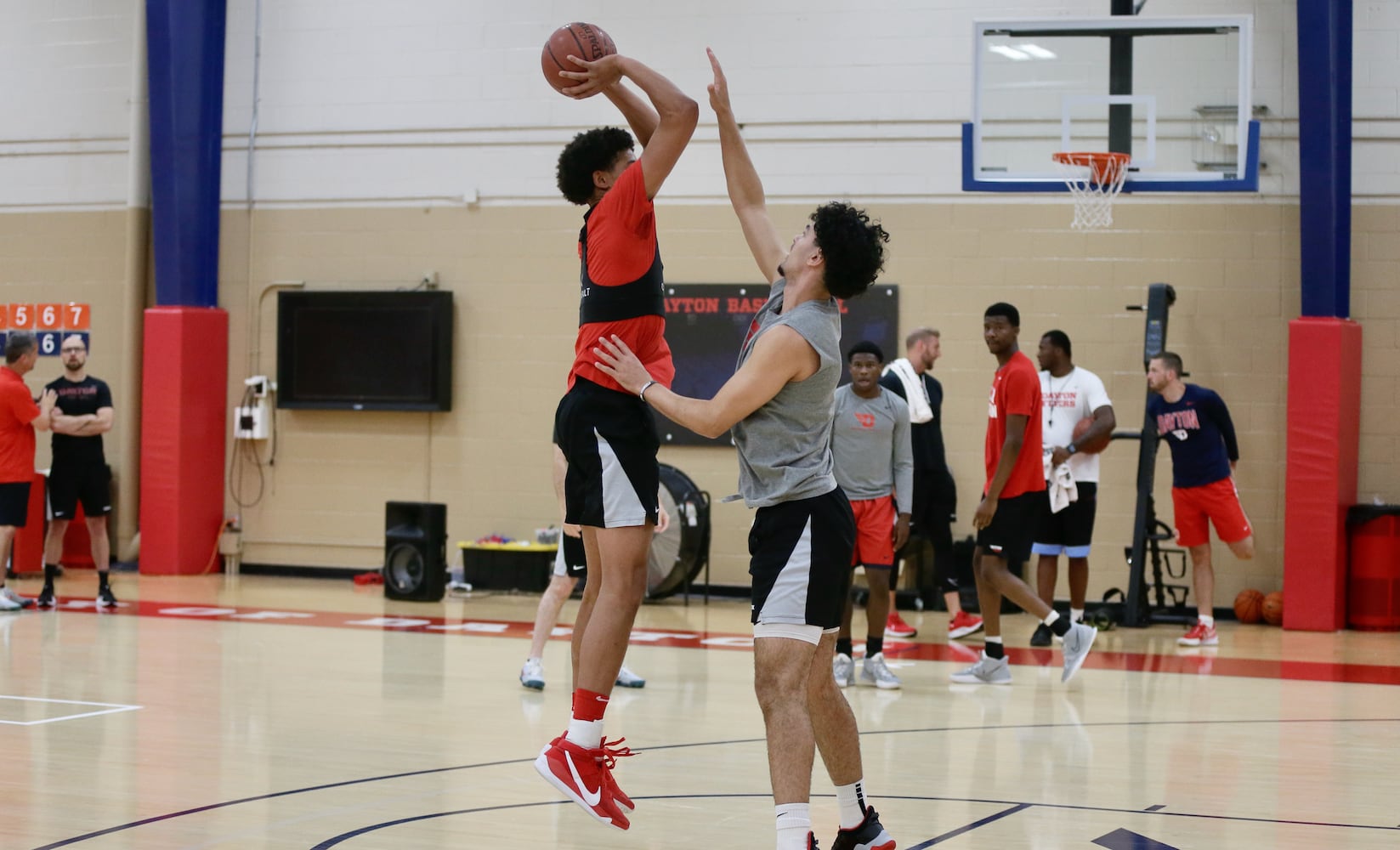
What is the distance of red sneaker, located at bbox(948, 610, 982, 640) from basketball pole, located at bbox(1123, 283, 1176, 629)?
1.19 meters

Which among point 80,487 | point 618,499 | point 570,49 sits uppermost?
point 570,49

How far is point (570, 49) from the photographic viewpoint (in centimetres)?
425

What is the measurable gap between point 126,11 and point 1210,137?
8911mm

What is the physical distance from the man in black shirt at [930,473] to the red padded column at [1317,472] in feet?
7.20

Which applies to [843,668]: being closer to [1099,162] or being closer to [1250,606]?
[1099,162]

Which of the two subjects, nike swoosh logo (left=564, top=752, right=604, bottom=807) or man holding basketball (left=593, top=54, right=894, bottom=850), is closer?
man holding basketball (left=593, top=54, right=894, bottom=850)

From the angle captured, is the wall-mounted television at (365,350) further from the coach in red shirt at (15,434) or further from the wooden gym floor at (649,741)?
the wooden gym floor at (649,741)

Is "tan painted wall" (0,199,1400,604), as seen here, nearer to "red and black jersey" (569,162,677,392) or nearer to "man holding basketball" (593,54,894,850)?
"red and black jersey" (569,162,677,392)

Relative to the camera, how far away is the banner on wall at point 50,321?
42.6ft

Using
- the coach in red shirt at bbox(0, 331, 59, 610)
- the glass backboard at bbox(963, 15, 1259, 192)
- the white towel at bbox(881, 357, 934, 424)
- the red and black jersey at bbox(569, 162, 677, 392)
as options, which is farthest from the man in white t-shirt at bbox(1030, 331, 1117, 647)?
the coach in red shirt at bbox(0, 331, 59, 610)

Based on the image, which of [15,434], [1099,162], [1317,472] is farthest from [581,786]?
[1317,472]

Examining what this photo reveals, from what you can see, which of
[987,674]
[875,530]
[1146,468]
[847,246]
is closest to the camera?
[847,246]

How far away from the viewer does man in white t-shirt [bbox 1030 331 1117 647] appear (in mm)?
9078

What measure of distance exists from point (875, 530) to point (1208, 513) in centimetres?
324
